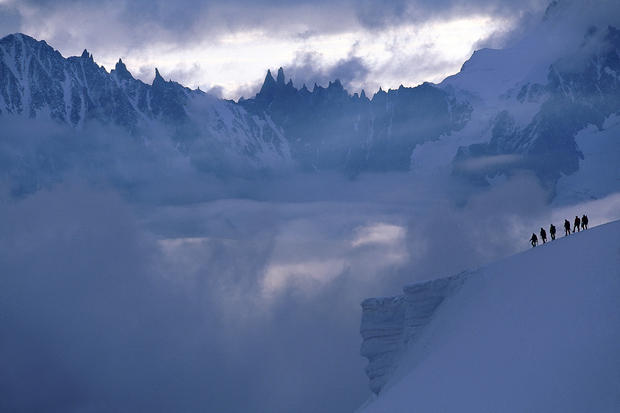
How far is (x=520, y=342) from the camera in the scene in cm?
4838

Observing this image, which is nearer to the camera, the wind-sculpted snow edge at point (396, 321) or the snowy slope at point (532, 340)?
the snowy slope at point (532, 340)

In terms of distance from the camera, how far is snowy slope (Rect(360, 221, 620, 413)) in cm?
3956

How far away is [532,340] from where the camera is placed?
4722 centimetres

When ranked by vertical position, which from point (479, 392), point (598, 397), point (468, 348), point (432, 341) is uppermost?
point (432, 341)

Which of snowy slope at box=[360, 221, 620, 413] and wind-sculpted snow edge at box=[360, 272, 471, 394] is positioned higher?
wind-sculpted snow edge at box=[360, 272, 471, 394]

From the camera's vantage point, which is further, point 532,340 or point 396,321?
point 396,321

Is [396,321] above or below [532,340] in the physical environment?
above

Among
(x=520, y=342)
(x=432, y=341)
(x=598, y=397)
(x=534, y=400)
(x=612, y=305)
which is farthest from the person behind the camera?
(x=432, y=341)

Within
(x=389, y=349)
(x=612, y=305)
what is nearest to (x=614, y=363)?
(x=612, y=305)

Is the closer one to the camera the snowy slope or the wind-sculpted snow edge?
the snowy slope

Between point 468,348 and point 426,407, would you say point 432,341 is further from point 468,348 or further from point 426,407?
point 426,407

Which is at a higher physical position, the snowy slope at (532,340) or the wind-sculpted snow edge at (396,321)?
the wind-sculpted snow edge at (396,321)

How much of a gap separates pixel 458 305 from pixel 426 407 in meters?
21.4

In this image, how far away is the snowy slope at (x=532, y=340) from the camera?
39562 millimetres
